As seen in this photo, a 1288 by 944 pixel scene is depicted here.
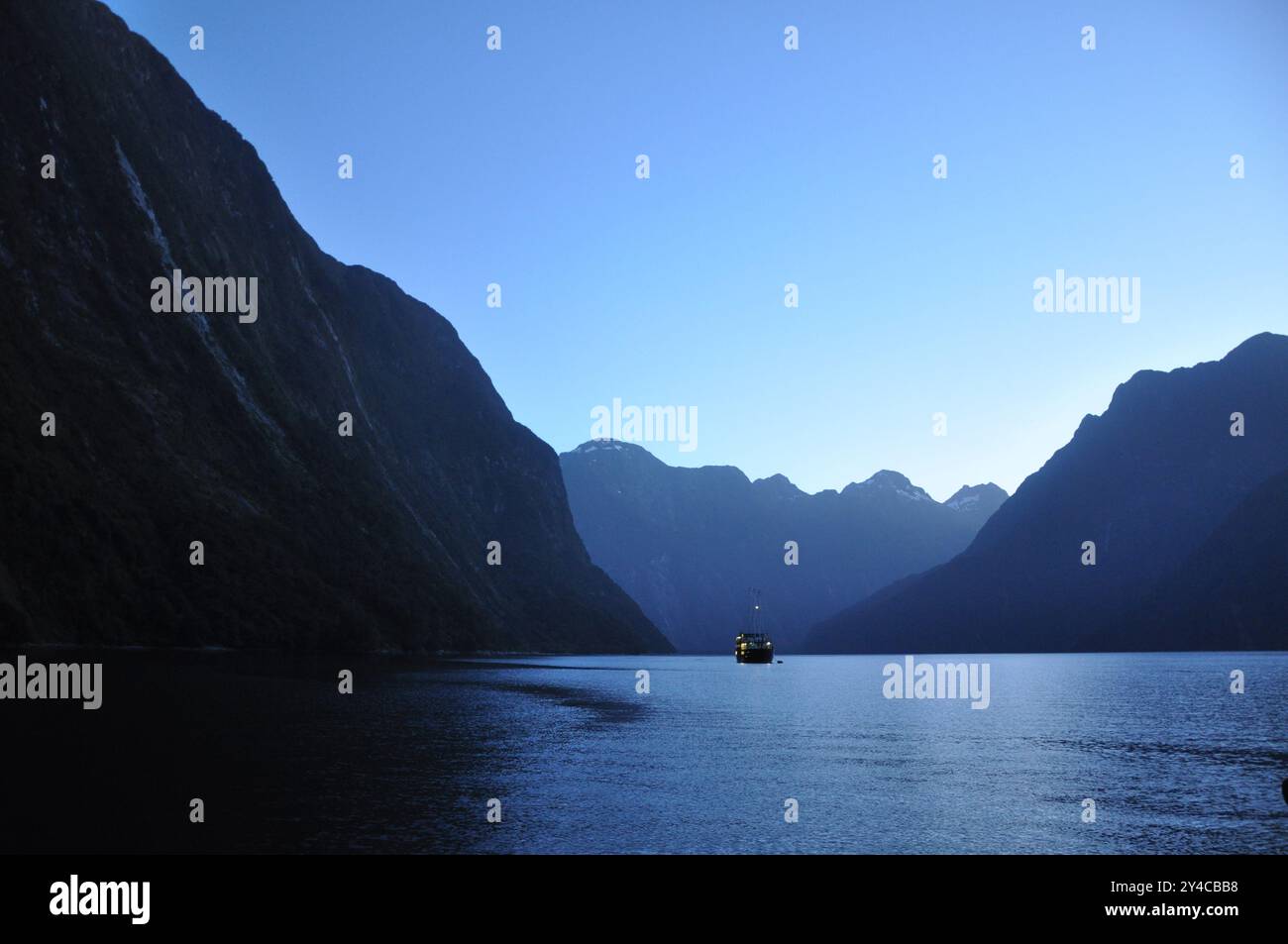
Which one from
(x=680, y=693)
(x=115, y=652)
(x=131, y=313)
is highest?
(x=131, y=313)

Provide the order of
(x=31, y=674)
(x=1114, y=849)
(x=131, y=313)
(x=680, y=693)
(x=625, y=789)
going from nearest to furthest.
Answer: (x=1114, y=849)
(x=625, y=789)
(x=31, y=674)
(x=680, y=693)
(x=131, y=313)

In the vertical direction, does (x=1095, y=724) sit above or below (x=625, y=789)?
below
